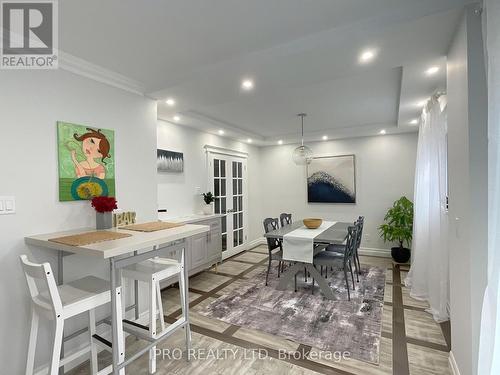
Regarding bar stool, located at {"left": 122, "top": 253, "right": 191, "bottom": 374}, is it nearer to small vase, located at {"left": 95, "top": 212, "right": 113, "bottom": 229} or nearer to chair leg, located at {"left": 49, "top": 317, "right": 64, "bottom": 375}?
small vase, located at {"left": 95, "top": 212, "right": 113, "bottom": 229}

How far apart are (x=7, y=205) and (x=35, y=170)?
30 centimetres

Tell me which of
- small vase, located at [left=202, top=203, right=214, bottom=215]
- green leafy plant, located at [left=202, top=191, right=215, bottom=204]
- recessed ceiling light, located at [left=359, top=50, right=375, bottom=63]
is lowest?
small vase, located at [left=202, top=203, right=214, bottom=215]

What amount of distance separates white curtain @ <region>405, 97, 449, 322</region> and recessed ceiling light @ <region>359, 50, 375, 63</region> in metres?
1.32

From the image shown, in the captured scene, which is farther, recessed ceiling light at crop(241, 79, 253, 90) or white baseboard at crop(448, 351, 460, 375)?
recessed ceiling light at crop(241, 79, 253, 90)

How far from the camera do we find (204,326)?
8.60 feet

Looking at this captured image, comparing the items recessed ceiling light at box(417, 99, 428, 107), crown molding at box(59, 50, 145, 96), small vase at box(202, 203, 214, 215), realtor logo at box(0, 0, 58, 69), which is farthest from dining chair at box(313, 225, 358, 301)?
realtor logo at box(0, 0, 58, 69)

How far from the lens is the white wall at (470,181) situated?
1441mm

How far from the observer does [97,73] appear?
7.59 ft

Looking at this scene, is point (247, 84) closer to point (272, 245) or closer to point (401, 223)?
point (272, 245)

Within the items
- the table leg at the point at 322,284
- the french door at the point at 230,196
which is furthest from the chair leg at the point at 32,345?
the french door at the point at 230,196

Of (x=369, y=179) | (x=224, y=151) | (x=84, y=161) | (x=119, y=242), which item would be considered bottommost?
(x=119, y=242)

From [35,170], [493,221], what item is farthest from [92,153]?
[493,221]

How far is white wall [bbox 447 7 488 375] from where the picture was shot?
1441mm

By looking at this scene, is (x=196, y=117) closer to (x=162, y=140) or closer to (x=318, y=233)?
(x=162, y=140)
